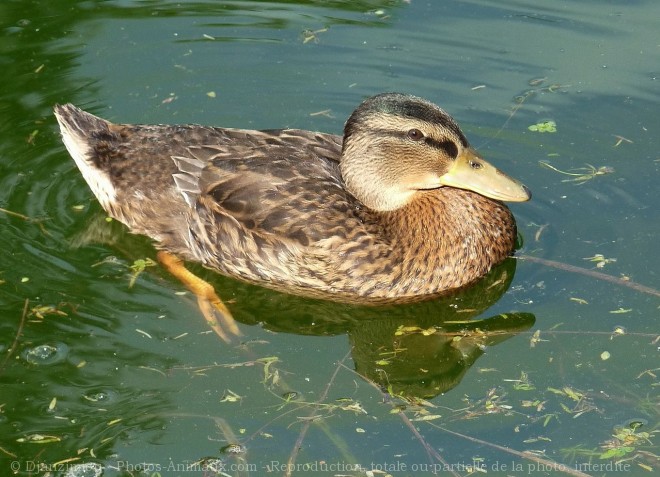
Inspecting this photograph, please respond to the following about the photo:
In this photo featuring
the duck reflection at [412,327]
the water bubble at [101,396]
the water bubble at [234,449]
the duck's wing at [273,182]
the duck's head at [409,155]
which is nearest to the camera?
the water bubble at [234,449]

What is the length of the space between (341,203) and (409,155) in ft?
1.93

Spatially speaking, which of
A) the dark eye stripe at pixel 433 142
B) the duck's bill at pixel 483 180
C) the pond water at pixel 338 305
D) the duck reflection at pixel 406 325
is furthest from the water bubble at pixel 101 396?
the duck's bill at pixel 483 180

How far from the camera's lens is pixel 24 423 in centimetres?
704

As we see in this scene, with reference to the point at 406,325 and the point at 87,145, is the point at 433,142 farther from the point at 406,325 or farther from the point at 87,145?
the point at 87,145

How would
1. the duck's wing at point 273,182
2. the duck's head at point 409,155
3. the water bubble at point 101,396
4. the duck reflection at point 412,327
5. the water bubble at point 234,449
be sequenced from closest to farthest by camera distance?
the water bubble at point 234,449 < the water bubble at point 101,396 < the duck reflection at point 412,327 < the duck's head at point 409,155 < the duck's wing at point 273,182

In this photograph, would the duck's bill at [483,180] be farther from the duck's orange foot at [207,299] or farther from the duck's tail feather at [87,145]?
the duck's tail feather at [87,145]

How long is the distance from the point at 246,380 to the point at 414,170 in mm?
1945

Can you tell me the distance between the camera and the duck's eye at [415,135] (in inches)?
314

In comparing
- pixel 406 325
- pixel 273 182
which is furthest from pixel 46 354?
pixel 406 325

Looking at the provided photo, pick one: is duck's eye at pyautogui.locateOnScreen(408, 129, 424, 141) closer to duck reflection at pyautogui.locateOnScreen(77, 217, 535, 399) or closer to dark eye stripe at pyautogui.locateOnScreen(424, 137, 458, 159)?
dark eye stripe at pyautogui.locateOnScreen(424, 137, 458, 159)

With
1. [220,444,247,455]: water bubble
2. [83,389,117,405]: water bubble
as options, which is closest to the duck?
[83,389,117,405]: water bubble

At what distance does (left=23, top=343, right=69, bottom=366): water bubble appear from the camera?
758cm

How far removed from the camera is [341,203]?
323 inches

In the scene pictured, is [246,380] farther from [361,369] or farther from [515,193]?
[515,193]
